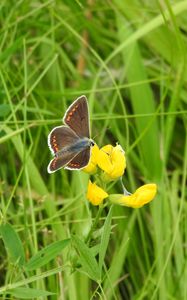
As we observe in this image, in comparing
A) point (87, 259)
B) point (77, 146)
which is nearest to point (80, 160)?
point (77, 146)

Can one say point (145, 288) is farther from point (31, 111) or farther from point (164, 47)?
point (164, 47)

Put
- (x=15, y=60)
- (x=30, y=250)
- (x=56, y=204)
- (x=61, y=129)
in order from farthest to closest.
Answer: (x=15, y=60), (x=56, y=204), (x=30, y=250), (x=61, y=129)

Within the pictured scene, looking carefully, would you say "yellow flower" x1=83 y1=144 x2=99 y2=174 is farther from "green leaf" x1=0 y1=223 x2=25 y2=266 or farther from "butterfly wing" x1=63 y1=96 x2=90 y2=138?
"green leaf" x1=0 y1=223 x2=25 y2=266

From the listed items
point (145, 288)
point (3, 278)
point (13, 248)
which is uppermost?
point (13, 248)

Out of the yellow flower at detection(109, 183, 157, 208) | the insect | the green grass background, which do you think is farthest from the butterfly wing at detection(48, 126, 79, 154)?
the green grass background

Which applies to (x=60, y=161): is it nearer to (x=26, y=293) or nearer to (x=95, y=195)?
(x=95, y=195)

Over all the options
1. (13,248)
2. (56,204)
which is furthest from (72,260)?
(56,204)

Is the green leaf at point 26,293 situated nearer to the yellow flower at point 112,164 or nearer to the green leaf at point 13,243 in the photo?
the green leaf at point 13,243
